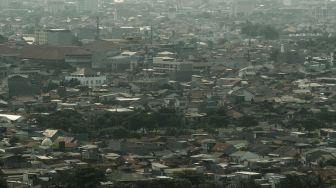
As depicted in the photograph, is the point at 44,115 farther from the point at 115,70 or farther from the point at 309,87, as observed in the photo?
the point at 115,70

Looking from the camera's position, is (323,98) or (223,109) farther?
(323,98)

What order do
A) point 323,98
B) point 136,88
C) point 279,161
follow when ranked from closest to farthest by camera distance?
point 279,161 → point 323,98 → point 136,88

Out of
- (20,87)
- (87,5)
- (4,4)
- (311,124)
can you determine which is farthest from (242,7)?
(311,124)

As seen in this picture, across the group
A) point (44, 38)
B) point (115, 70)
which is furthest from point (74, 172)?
point (44, 38)

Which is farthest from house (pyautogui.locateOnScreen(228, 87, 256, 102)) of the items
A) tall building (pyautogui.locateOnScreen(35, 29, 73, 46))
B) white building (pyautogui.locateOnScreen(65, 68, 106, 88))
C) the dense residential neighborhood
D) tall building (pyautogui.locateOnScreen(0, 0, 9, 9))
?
tall building (pyautogui.locateOnScreen(0, 0, 9, 9))

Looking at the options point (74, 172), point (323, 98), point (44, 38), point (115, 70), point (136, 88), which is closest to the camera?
point (74, 172)

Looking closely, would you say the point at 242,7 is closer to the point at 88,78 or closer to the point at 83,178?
the point at 88,78
